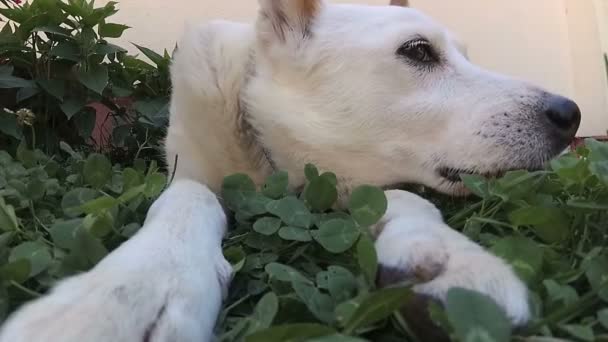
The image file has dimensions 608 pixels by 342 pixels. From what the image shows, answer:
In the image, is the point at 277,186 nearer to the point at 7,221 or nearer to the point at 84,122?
the point at 7,221

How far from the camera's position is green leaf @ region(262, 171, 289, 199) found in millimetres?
911

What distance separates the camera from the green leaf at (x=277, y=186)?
91cm

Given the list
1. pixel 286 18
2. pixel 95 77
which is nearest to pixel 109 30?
pixel 95 77

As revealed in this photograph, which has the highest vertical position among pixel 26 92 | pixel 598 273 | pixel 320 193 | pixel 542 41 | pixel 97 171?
pixel 598 273

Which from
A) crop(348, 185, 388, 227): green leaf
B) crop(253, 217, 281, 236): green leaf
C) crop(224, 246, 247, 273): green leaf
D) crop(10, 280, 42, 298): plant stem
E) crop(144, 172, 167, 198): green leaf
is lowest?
crop(144, 172, 167, 198): green leaf

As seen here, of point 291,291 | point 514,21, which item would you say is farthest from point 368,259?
point 514,21

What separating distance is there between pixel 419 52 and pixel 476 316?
0.82 meters

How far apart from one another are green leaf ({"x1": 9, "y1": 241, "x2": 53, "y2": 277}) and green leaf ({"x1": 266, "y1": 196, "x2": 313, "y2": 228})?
0.29m

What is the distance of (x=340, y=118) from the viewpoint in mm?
1139

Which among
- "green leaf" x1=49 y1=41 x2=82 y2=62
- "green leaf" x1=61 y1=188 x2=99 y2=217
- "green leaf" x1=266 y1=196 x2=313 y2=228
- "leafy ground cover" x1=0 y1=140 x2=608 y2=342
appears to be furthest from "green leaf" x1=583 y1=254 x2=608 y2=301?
"green leaf" x1=49 y1=41 x2=82 y2=62

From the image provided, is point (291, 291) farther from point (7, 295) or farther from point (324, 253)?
point (7, 295)

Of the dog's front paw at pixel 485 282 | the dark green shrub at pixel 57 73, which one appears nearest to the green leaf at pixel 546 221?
the dog's front paw at pixel 485 282

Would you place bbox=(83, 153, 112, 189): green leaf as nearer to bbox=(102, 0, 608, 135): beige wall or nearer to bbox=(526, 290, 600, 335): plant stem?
bbox=(526, 290, 600, 335): plant stem

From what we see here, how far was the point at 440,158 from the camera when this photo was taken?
3.38 feet
